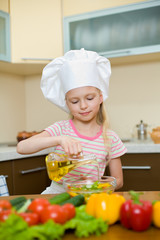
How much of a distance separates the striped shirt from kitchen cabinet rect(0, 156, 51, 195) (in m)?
0.62

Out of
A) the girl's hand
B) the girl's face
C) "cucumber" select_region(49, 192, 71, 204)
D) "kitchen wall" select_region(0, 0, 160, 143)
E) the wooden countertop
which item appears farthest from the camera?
"kitchen wall" select_region(0, 0, 160, 143)

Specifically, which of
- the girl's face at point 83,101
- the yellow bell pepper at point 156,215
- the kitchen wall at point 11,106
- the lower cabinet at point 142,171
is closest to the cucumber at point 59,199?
the yellow bell pepper at point 156,215

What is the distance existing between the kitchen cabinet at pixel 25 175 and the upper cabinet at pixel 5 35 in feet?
2.77

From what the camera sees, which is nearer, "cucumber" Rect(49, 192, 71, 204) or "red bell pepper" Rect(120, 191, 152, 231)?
"red bell pepper" Rect(120, 191, 152, 231)

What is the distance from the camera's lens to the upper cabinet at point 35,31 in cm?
239

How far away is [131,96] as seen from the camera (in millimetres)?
2652

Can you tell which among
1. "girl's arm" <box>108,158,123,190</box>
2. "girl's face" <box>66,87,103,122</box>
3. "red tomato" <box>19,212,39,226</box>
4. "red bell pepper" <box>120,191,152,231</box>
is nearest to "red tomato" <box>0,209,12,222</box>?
"red tomato" <box>19,212,39,226</box>

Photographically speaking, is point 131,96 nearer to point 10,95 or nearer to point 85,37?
point 85,37

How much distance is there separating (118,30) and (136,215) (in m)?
1.98

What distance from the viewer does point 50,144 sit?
3.58 ft

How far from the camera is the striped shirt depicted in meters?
1.32

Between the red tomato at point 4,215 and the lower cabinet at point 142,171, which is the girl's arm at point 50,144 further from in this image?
the lower cabinet at point 142,171

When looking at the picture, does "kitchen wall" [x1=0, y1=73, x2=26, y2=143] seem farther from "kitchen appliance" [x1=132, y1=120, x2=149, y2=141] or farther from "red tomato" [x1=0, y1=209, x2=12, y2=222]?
"red tomato" [x1=0, y1=209, x2=12, y2=222]

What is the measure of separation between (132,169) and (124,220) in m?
1.46
